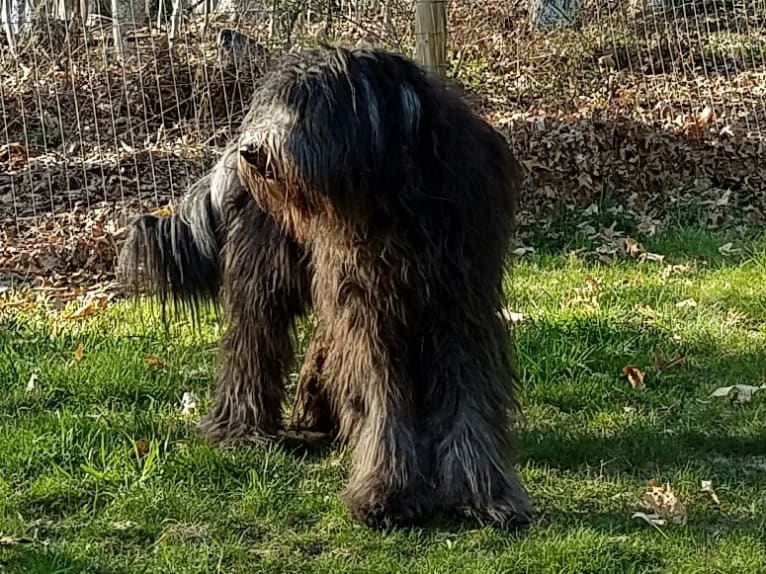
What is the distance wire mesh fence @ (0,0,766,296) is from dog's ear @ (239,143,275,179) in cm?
387

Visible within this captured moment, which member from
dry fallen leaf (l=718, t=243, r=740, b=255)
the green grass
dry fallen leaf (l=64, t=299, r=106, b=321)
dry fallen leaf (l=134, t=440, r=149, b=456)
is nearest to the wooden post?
the green grass

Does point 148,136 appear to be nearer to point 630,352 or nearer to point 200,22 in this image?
point 200,22

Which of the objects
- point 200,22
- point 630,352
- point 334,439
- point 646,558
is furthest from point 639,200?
point 646,558

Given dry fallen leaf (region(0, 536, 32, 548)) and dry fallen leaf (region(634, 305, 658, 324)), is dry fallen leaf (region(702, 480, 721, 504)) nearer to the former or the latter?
dry fallen leaf (region(634, 305, 658, 324))

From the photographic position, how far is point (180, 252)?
440cm

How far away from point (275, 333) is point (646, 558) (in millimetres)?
1595

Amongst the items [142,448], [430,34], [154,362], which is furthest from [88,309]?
[430,34]

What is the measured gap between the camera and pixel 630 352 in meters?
5.41

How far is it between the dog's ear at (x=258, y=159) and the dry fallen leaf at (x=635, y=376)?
2313 mm

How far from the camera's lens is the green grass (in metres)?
3.60

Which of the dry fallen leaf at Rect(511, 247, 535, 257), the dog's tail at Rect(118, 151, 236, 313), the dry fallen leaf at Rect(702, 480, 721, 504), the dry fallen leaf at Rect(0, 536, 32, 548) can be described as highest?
the dog's tail at Rect(118, 151, 236, 313)

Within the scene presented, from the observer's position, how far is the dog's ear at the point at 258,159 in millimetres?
3400

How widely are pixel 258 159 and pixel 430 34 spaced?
13.7ft

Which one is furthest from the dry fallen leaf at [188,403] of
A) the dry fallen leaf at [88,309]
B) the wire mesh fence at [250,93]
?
the wire mesh fence at [250,93]
